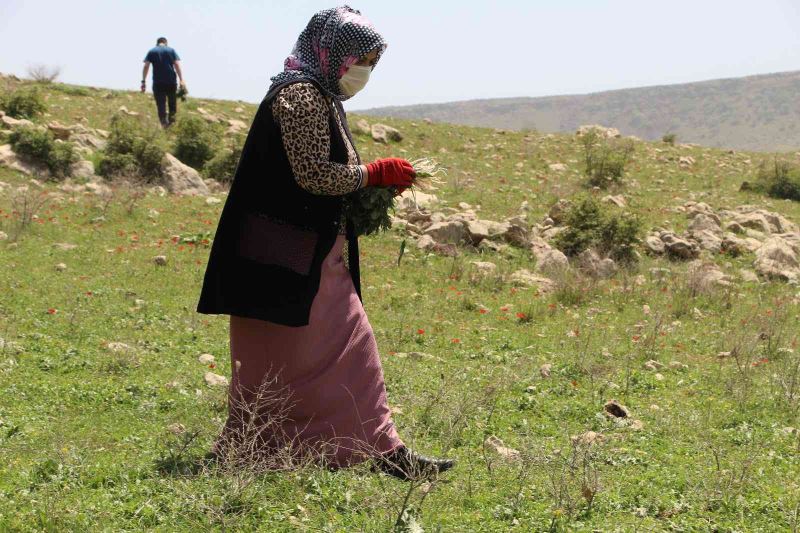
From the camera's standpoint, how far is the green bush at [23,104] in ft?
45.0

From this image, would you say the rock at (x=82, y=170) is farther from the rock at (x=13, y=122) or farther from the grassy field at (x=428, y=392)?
the rock at (x=13, y=122)

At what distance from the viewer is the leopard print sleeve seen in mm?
3689

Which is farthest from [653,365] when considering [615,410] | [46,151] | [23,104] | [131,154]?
[23,104]

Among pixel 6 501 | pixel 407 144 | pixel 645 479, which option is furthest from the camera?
pixel 407 144

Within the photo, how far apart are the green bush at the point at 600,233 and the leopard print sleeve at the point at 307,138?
7.43 metres

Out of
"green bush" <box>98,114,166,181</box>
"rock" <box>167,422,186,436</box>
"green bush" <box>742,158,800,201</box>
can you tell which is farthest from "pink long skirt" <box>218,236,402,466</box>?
"green bush" <box>742,158,800,201</box>

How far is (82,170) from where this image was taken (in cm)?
1219

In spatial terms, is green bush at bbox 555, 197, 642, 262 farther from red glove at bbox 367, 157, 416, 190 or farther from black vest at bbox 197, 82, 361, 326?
black vest at bbox 197, 82, 361, 326

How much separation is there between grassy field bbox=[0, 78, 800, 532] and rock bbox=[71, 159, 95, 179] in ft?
2.65

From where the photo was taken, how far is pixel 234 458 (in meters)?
3.81

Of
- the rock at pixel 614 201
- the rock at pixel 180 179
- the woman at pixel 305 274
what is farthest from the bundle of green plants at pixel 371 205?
the rock at pixel 614 201

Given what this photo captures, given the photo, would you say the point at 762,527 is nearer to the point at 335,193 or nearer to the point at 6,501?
the point at 335,193

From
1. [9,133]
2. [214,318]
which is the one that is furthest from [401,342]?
[9,133]

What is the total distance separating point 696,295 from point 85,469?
685 cm
